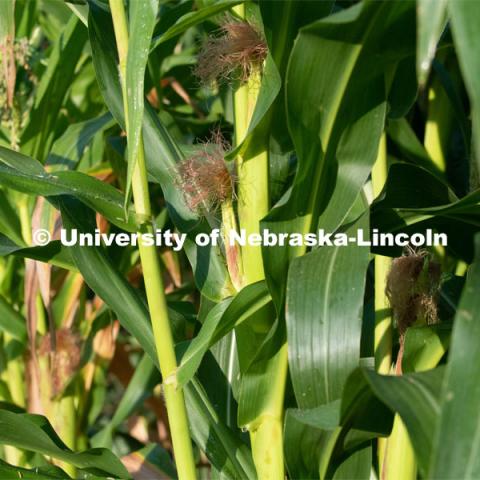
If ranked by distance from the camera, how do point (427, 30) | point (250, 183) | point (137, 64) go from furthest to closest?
point (250, 183) < point (137, 64) < point (427, 30)

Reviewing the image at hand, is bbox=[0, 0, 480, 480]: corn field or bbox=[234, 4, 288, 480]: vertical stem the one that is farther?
bbox=[234, 4, 288, 480]: vertical stem

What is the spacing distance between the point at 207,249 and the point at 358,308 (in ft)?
0.88

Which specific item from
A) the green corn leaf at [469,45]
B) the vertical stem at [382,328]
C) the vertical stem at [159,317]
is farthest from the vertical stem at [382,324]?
the green corn leaf at [469,45]

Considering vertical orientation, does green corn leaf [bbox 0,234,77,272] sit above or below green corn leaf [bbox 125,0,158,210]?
below

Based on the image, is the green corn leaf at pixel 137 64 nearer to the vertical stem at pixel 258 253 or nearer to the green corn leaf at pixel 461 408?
the vertical stem at pixel 258 253

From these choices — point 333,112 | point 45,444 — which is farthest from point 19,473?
point 333,112

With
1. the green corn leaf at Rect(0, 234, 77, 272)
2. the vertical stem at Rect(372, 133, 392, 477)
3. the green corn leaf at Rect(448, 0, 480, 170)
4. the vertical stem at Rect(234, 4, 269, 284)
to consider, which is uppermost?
the green corn leaf at Rect(448, 0, 480, 170)

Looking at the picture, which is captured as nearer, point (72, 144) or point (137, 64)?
A: point (137, 64)

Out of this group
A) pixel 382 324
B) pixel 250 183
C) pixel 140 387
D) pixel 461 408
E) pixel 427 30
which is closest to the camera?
pixel 427 30

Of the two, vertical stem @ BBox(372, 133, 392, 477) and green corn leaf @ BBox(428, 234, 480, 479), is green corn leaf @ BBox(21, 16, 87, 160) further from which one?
green corn leaf @ BBox(428, 234, 480, 479)

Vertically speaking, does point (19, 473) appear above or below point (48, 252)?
below

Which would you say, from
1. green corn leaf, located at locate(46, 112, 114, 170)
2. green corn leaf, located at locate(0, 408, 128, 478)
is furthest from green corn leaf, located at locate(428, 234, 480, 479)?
green corn leaf, located at locate(46, 112, 114, 170)

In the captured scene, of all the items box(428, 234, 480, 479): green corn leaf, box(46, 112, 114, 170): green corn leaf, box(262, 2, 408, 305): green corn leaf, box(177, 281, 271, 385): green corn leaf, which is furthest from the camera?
box(46, 112, 114, 170): green corn leaf

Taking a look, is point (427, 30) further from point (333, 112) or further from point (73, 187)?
point (73, 187)
